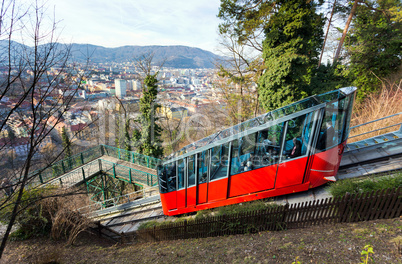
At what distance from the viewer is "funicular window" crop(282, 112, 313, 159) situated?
586 cm

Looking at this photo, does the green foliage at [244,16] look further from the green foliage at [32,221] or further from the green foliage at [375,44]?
the green foliage at [32,221]

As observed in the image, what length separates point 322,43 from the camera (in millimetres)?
19141

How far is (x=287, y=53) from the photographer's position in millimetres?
12055

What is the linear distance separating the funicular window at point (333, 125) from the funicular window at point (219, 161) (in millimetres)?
2896

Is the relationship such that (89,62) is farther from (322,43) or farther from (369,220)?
(322,43)

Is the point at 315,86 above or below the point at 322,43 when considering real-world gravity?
below

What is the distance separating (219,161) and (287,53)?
30.6 ft

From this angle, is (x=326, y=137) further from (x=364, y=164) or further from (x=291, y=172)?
(x=364, y=164)

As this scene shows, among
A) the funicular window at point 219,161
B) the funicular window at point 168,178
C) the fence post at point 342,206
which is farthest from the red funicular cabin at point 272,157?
the fence post at point 342,206

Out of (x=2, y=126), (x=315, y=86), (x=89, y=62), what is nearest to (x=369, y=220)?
(x=89, y=62)

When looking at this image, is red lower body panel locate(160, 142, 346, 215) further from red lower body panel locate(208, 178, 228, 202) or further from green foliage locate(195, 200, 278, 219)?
green foliage locate(195, 200, 278, 219)

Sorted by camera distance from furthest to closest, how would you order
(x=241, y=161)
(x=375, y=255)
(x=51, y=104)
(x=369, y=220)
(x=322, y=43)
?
(x=322, y=43), (x=241, y=161), (x=369, y=220), (x=51, y=104), (x=375, y=255)

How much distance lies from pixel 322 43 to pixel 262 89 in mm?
11477

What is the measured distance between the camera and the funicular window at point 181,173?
7.29 metres
